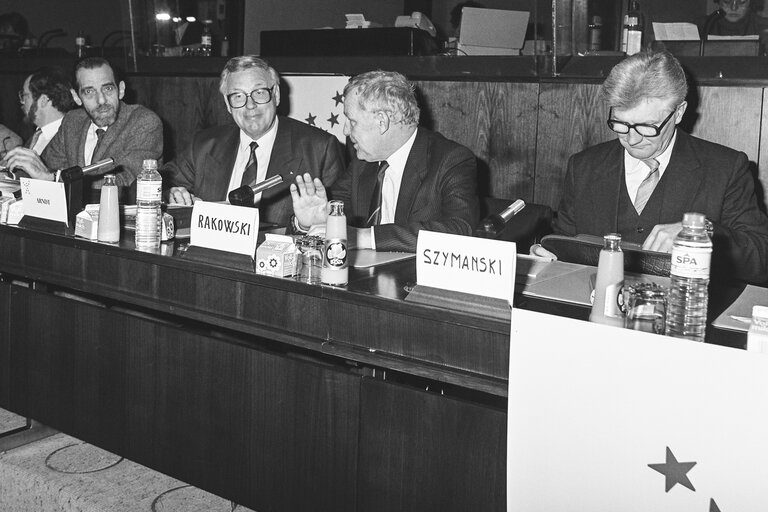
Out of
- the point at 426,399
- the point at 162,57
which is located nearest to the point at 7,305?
the point at 426,399

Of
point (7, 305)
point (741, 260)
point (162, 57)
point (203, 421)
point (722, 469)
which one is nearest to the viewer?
point (722, 469)

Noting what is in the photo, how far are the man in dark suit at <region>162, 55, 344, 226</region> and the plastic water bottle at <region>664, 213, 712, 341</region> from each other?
1782 mm

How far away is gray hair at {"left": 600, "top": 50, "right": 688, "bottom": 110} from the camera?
82.9 inches

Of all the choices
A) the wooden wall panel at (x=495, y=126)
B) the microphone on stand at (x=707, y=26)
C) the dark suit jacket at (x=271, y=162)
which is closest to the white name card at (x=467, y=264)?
the dark suit jacket at (x=271, y=162)

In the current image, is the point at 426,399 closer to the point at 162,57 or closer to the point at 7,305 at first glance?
the point at 7,305

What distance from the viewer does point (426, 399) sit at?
5.28 ft

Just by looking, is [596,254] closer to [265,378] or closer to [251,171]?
[265,378]

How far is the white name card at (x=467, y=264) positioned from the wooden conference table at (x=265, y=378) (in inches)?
2.6

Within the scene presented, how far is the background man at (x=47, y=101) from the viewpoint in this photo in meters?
4.00

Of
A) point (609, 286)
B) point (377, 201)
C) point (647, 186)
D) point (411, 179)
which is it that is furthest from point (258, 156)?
point (609, 286)

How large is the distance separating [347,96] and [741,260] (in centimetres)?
119

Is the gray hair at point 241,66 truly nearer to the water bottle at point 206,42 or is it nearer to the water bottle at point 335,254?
the water bottle at point 335,254

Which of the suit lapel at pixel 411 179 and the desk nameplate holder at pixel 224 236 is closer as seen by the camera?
the desk nameplate holder at pixel 224 236

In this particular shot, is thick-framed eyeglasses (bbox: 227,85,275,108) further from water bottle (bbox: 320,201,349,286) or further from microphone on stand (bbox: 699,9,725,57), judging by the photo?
microphone on stand (bbox: 699,9,725,57)
